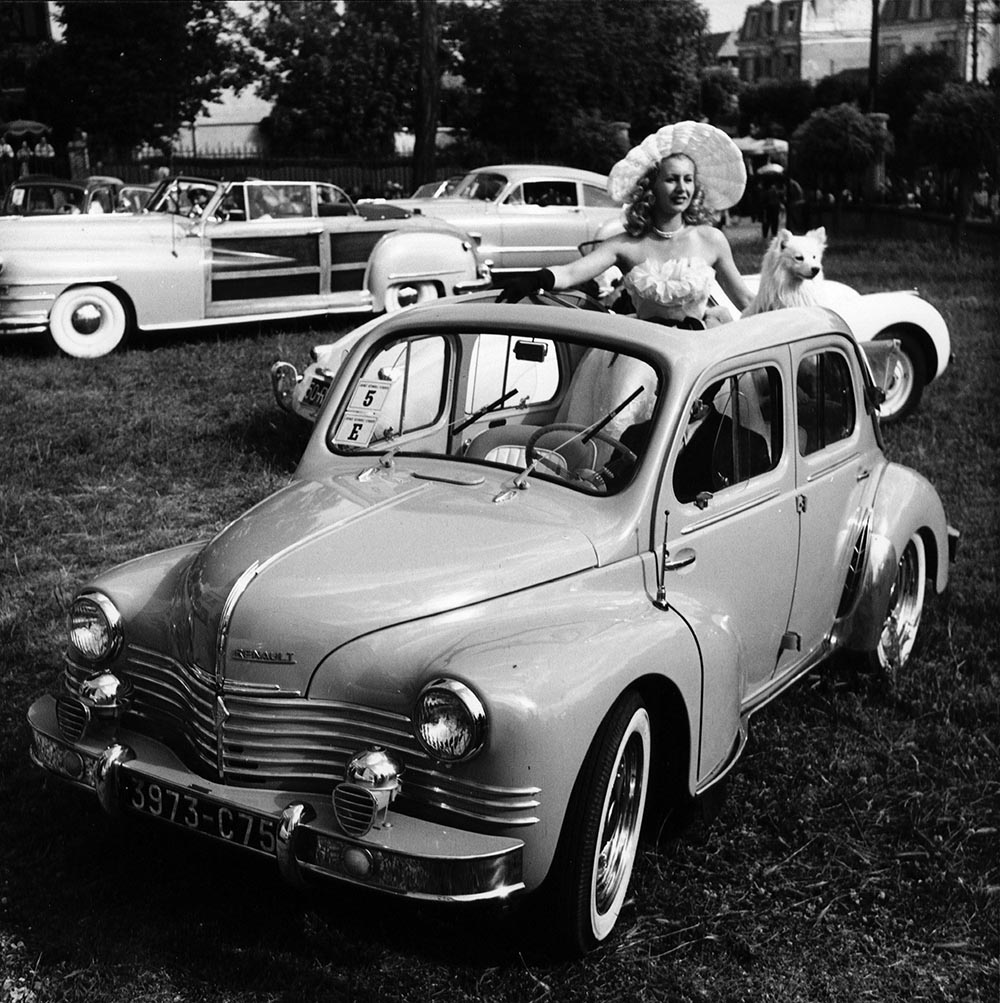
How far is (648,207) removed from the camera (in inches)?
226

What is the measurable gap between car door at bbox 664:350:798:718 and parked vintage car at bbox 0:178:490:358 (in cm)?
738

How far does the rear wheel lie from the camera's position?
9.46 metres

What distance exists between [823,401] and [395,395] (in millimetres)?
1466

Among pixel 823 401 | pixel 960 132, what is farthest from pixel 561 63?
pixel 823 401

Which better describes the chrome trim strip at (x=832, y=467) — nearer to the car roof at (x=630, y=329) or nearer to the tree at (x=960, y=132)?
the car roof at (x=630, y=329)

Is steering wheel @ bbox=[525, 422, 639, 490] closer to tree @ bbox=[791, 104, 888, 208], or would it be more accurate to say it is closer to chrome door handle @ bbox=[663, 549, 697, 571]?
chrome door handle @ bbox=[663, 549, 697, 571]

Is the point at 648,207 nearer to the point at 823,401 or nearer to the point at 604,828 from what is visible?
the point at 823,401

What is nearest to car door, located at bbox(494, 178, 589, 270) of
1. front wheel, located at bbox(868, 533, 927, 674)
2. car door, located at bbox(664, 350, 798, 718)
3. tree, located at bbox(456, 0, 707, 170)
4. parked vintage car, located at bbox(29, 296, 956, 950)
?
front wheel, located at bbox(868, 533, 927, 674)

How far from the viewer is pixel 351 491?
3.84 m

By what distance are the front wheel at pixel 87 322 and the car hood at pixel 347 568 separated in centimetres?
843

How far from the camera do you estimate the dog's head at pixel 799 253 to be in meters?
7.05

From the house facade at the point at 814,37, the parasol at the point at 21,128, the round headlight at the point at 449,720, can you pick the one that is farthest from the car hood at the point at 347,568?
the house facade at the point at 814,37

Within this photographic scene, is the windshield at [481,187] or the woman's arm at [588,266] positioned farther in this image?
the windshield at [481,187]

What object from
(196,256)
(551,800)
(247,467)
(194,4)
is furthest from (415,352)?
(194,4)
